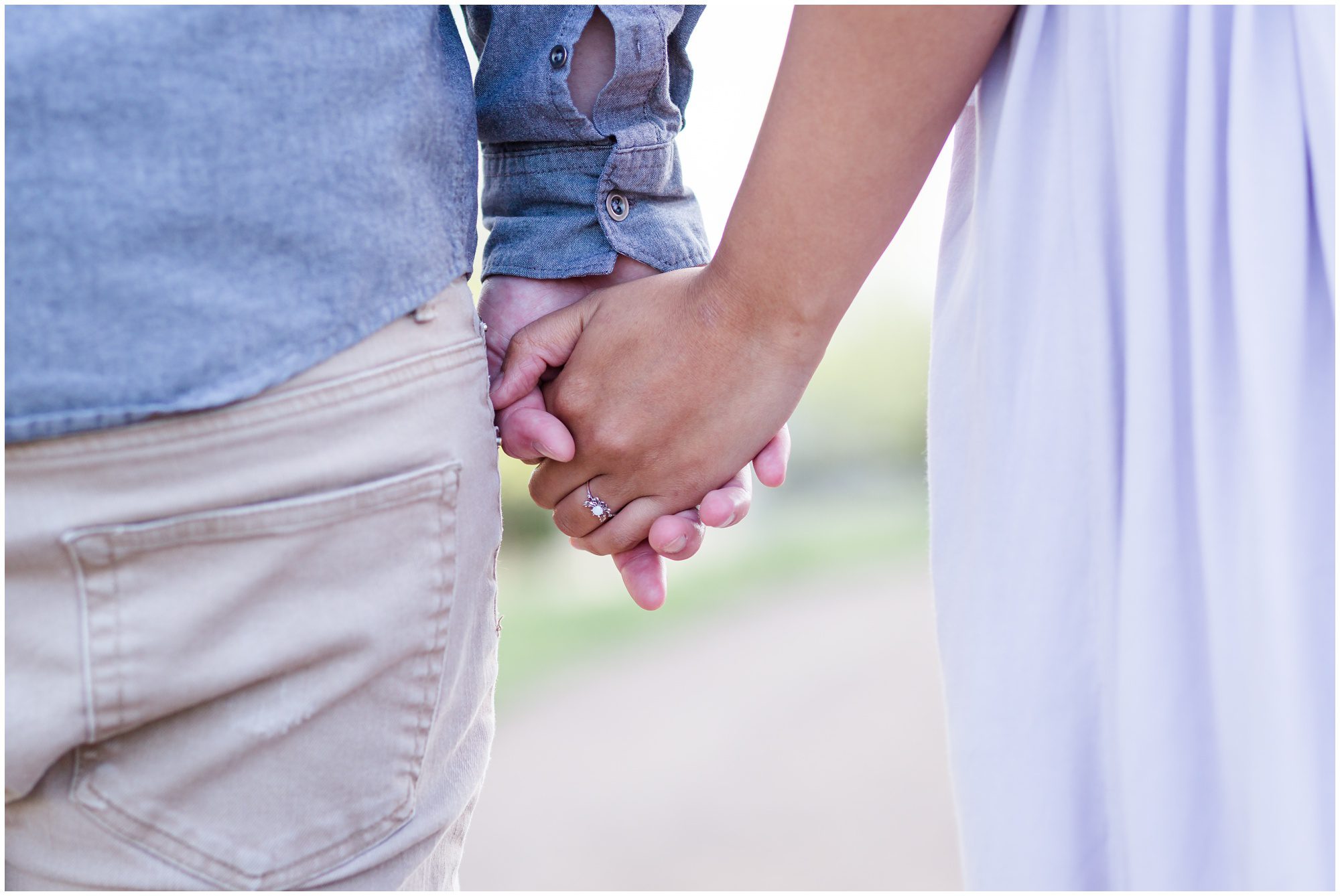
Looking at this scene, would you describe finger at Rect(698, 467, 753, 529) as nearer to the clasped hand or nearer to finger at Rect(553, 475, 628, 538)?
the clasped hand

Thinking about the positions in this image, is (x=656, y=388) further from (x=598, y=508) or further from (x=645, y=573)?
(x=645, y=573)

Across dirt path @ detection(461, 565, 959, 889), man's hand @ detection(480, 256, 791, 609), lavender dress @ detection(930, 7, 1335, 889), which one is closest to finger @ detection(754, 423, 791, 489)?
man's hand @ detection(480, 256, 791, 609)

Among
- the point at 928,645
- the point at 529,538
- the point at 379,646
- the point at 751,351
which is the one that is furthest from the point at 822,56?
the point at 529,538

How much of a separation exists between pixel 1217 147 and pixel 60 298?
845 mm

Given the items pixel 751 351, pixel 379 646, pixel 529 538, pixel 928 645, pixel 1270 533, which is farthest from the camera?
pixel 529 538

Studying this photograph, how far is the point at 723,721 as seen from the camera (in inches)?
176

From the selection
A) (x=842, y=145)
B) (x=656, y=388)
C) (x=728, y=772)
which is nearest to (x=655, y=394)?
(x=656, y=388)

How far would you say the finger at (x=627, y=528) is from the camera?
136cm

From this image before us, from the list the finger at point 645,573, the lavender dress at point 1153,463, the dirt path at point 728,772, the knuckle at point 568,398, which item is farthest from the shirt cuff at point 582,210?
the dirt path at point 728,772

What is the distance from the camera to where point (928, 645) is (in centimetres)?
573

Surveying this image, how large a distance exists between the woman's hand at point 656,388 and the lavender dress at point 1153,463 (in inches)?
11.7

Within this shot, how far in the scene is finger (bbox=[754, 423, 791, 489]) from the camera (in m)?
1.33

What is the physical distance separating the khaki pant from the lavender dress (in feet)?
1.54

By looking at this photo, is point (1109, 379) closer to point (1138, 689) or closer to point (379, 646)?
point (1138, 689)
